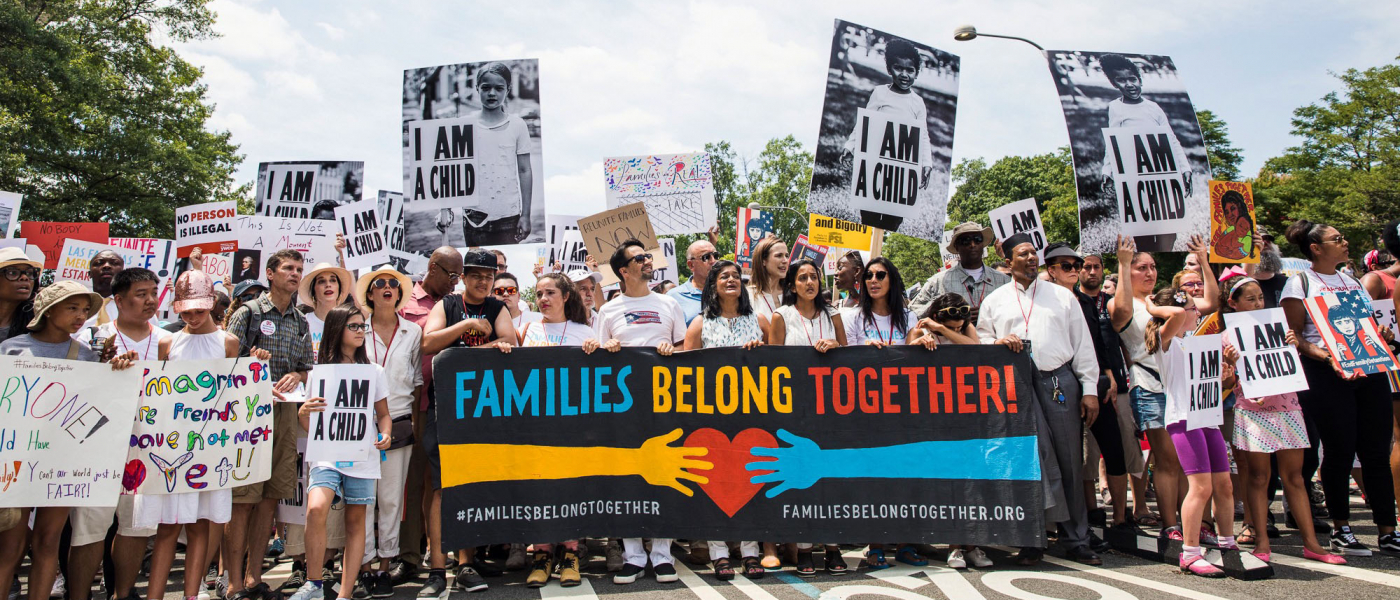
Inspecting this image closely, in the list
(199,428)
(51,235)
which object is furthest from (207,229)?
(199,428)

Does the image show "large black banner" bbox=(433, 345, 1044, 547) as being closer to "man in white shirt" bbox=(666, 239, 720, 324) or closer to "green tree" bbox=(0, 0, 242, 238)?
"man in white shirt" bbox=(666, 239, 720, 324)

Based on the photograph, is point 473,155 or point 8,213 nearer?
point 473,155

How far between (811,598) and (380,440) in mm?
2609

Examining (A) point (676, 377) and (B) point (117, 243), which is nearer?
(A) point (676, 377)

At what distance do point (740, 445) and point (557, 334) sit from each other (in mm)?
1718

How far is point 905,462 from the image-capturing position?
213 inches

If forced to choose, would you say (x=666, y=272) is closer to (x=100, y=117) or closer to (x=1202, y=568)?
(x=1202, y=568)

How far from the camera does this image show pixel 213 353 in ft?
16.8

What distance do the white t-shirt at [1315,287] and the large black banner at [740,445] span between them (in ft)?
7.09

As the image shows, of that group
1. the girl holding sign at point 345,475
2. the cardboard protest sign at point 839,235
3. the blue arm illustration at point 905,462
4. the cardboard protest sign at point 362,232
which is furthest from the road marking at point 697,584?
the cardboard protest sign at point 839,235

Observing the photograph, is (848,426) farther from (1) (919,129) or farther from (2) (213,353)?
(2) (213,353)

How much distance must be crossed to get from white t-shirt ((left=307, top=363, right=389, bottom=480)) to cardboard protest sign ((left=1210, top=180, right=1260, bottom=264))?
18.9 feet

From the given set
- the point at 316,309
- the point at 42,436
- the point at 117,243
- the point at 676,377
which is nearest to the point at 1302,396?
the point at 676,377

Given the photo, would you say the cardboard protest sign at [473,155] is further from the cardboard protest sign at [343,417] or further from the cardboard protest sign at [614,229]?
the cardboard protest sign at [343,417]
